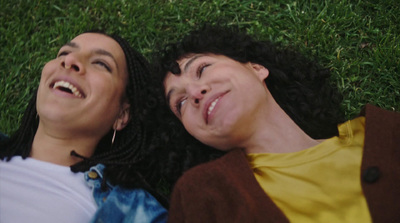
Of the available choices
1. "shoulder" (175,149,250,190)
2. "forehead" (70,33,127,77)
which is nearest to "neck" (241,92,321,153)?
"shoulder" (175,149,250,190)

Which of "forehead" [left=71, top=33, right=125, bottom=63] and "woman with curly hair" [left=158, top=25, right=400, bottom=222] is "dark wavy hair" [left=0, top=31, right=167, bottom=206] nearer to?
"forehead" [left=71, top=33, right=125, bottom=63]

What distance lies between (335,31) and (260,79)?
41.7 inches

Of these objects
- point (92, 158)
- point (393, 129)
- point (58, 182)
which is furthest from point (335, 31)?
point (58, 182)

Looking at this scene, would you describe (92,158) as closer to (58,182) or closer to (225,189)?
(58,182)

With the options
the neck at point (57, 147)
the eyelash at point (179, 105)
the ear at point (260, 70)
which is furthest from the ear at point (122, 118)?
the ear at point (260, 70)

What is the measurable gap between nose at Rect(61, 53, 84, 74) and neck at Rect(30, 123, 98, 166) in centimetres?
42

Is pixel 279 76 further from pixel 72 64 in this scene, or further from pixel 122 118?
pixel 72 64

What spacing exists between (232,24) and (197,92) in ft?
4.17

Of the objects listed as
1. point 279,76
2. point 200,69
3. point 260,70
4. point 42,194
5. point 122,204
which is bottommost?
point 122,204

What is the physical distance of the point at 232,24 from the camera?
11.6 feet

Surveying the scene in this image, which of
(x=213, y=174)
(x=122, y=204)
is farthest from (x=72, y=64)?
(x=213, y=174)

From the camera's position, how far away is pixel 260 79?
2.75 meters

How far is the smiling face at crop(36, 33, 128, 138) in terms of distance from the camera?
8.65 feet

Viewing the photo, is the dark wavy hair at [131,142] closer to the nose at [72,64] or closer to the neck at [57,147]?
the neck at [57,147]
